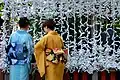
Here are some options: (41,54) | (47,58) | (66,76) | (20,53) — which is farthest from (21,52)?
(66,76)

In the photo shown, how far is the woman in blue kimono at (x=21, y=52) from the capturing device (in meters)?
5.89

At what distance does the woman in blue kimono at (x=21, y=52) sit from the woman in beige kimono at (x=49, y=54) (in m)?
0.23

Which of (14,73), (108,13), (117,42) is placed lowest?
(14,73)

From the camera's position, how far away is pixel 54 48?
579 cm

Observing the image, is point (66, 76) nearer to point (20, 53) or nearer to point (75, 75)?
point (75, 75)

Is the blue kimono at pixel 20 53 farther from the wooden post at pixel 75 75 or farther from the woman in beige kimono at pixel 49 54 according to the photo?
the wooden post at pixel 75 75

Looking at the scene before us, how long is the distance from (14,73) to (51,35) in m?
1.00

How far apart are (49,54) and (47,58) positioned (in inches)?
3.1

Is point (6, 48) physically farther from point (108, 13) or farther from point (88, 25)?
point (108, 13)

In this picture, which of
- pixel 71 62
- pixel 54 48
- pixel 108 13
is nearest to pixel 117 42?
pixel 108 13

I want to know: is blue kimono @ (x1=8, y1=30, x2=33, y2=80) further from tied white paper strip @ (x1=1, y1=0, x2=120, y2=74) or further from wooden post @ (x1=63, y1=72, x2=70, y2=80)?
wooden post @ (x1=63, y1=72, x2=70, y2=80)

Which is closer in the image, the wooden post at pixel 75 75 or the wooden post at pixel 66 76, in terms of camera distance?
the wooden post at pixel 66 76

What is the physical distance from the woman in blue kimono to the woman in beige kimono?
0.75 feet

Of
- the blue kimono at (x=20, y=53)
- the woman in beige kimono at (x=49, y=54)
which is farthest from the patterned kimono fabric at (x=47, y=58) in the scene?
the blue kimono at (x=20, y=53)
